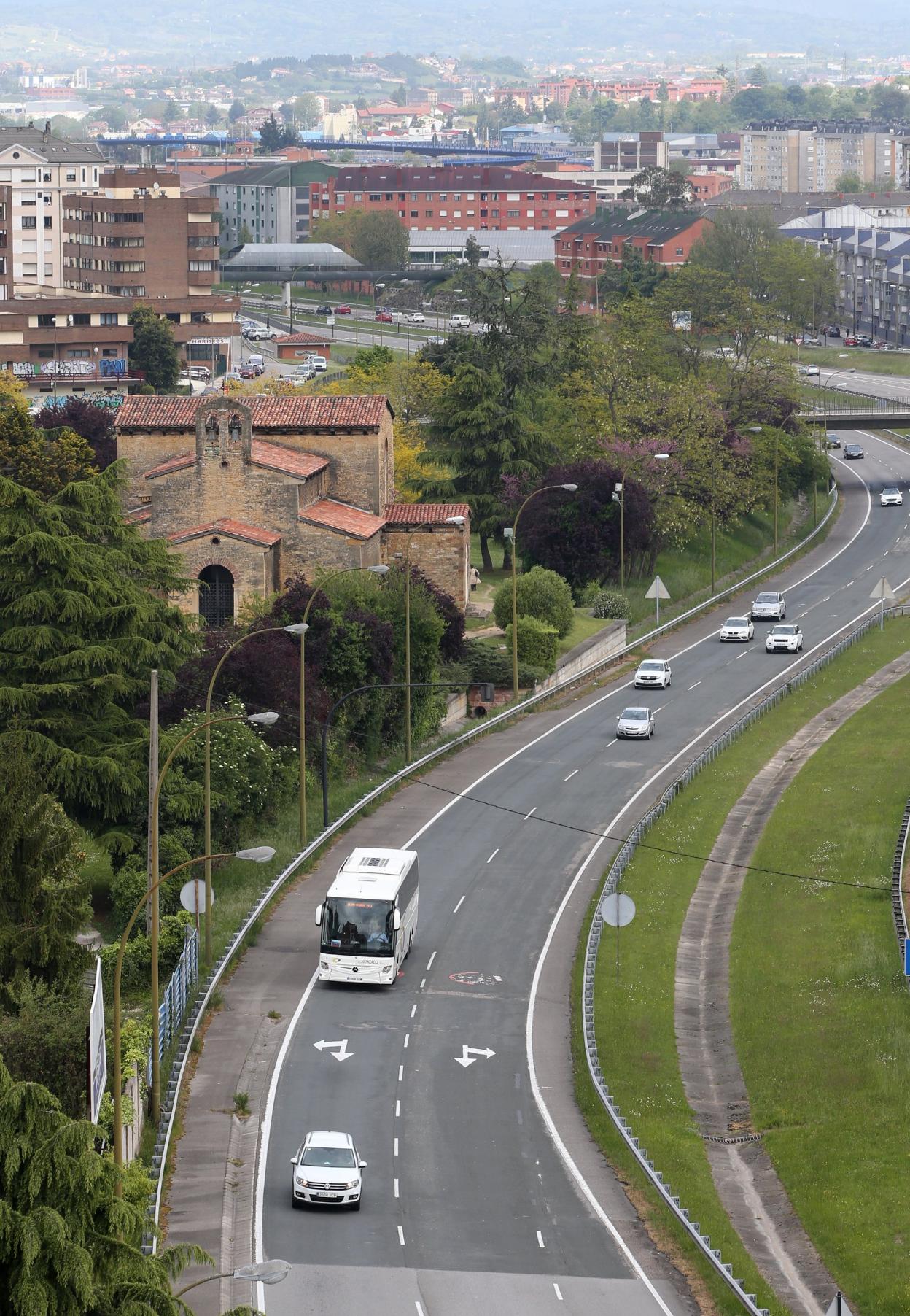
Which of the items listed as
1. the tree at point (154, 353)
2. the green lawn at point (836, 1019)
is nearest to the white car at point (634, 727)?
the green lawn at point (836, 1019)

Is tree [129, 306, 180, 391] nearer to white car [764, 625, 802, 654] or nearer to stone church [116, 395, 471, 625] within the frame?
stone church [116, 395, 471, 625]

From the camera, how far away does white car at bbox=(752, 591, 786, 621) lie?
97.6 meters

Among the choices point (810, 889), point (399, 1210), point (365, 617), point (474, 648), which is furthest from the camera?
point (474, 648)

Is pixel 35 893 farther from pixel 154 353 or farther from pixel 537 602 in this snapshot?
pixel 154 353

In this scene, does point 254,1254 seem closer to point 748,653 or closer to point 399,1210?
point 399,1210

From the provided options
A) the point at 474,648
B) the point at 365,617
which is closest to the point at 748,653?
the point at 474,648

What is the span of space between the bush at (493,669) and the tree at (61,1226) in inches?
2257

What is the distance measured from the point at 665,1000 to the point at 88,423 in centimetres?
6876

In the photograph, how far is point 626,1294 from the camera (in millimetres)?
35469

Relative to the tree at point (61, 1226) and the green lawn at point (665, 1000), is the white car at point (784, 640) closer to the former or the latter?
the green lawn at point (665, 1000)

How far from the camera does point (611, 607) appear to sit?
98.0 meters

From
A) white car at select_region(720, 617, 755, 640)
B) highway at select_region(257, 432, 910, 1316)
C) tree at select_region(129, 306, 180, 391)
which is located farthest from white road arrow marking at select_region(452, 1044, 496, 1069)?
tree at select_region(129, 306, 180, 391)

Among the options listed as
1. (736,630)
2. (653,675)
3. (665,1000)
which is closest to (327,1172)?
(665,1000)

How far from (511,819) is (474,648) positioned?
1855 centimetres
